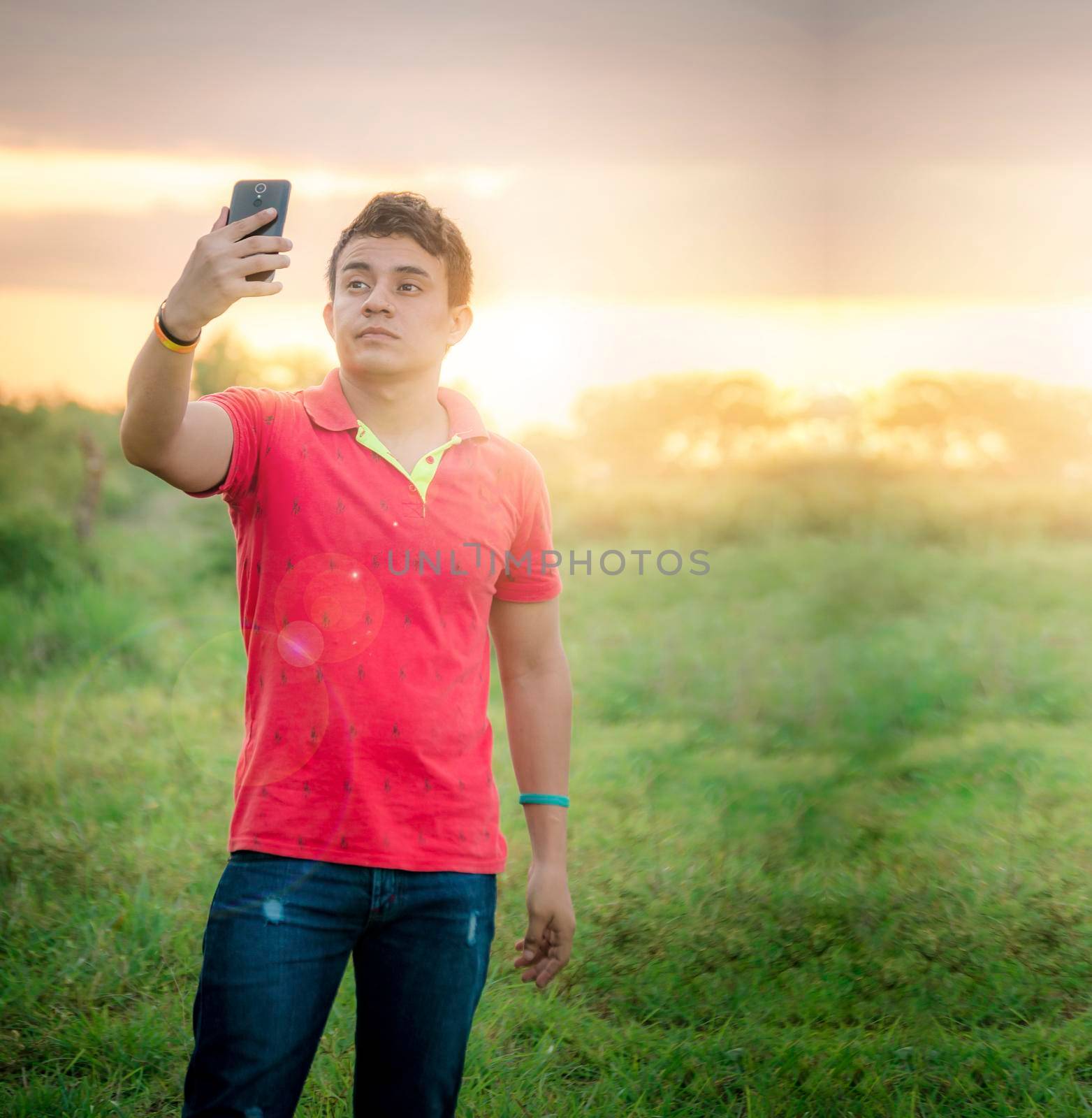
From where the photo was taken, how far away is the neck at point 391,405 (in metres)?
1.37

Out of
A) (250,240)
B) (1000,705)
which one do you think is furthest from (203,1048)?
(1000,705)

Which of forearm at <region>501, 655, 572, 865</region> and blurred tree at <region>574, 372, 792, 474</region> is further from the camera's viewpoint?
blurred tree at <region>574, 372, 792, 474</region>

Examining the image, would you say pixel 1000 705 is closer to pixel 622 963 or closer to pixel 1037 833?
pixel 1037 833

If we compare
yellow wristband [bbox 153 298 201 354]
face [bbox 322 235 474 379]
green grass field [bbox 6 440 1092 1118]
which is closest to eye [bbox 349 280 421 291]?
face [bbox 322 235 474 379]

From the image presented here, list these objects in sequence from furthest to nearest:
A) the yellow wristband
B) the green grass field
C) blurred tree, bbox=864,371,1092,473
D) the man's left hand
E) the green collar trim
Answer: blurred tree, bbox=864,371,1092,473
the green grass field
the man's left hand
the green collar trim
the yellow wristband

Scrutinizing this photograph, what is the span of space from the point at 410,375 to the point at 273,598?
34 centimetres

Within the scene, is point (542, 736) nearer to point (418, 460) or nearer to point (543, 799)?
point (543, 799)

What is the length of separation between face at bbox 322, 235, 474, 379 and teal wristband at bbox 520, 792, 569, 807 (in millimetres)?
584

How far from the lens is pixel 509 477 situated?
1410 mm

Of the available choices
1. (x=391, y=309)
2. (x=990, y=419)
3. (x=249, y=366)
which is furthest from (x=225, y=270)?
(x=990, y=419)

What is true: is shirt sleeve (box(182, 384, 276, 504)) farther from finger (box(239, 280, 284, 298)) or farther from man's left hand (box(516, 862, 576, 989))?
man's left hand (box(516, 862, 576, 989))

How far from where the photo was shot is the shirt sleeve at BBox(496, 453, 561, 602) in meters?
1.43

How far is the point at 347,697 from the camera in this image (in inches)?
48.8

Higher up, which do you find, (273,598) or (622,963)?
(273,598)
